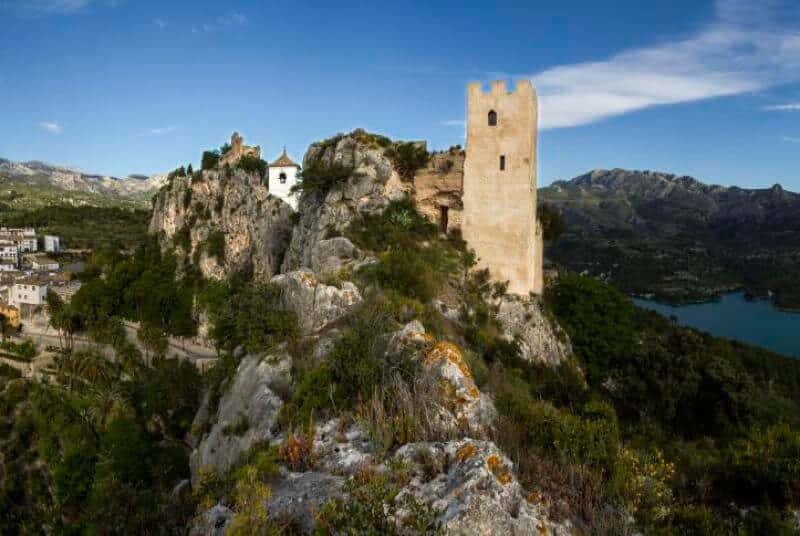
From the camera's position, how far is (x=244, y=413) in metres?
10.2

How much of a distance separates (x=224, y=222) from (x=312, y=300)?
35517mm

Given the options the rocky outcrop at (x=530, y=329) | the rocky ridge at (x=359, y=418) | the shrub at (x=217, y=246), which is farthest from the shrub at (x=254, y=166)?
the rocky outcrop at (x=530, y=329)

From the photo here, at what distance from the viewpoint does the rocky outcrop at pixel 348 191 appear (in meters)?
23.8

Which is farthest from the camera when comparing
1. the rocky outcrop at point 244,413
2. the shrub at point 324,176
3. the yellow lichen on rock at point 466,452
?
the shrub at point 324,176

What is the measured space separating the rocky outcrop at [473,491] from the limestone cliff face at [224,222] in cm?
2956

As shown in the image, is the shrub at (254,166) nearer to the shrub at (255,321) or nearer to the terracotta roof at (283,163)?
the terracotta roof at (283,163)

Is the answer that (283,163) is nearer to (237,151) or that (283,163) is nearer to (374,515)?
(237,151)

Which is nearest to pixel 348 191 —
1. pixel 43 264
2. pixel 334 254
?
pixel 334 254

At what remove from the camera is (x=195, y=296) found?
45.4 metres

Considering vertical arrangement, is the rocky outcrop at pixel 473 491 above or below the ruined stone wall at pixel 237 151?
below

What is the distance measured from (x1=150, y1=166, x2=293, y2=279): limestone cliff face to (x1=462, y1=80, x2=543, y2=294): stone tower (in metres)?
17.6

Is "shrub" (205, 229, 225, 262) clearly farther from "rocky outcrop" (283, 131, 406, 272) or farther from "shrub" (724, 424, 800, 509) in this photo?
"shrub" (724, 424, 800, 509)

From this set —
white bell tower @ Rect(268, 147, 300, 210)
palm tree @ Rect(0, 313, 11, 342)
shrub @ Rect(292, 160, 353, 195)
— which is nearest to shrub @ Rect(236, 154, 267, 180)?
white bell tower @ Rect(268, 147, 300, 210)

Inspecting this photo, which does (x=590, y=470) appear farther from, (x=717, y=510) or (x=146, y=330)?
(x=146, y=330)
